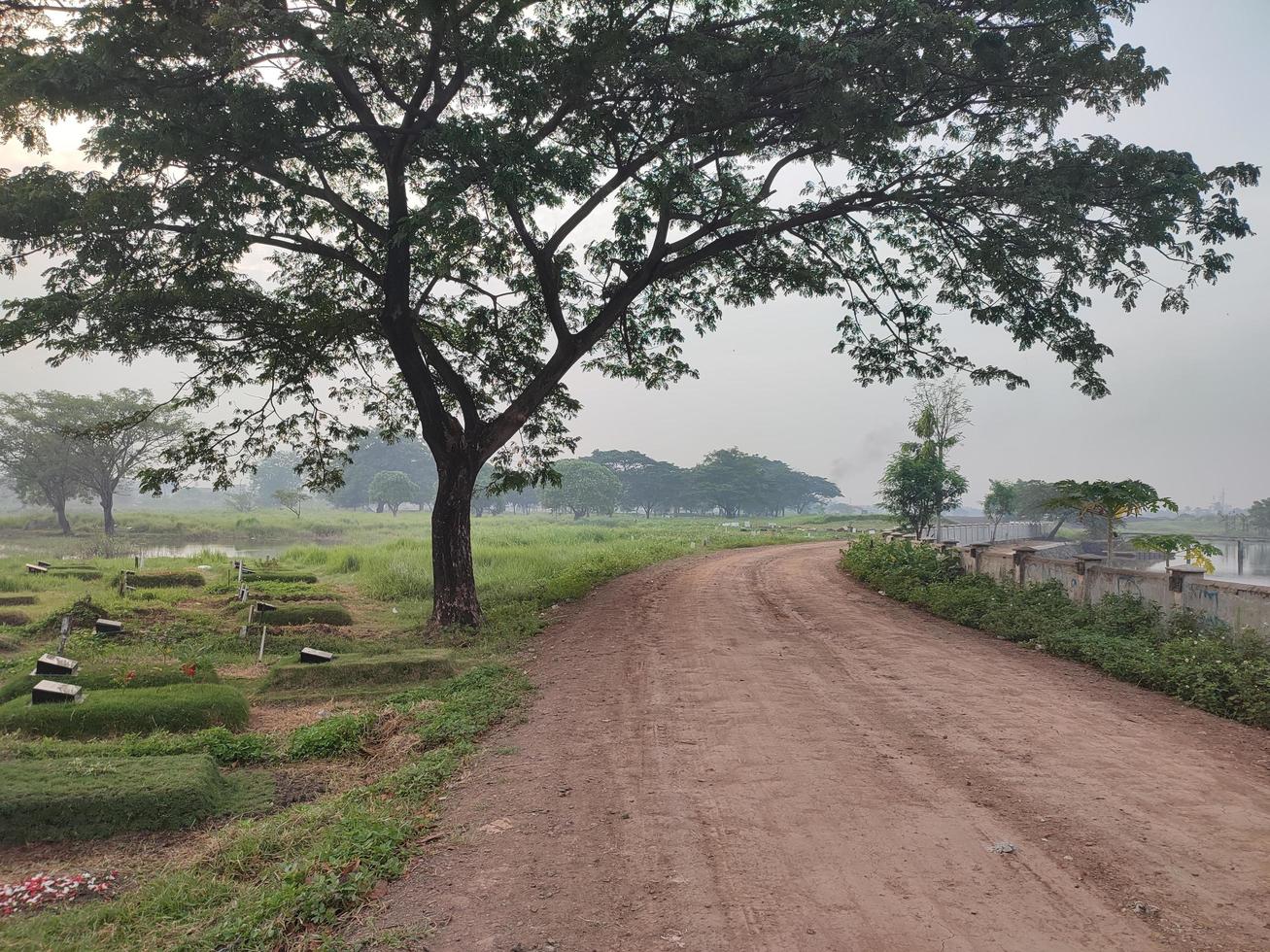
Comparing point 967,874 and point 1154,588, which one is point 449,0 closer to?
point 967,874

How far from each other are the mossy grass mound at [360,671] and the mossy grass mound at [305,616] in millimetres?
4489

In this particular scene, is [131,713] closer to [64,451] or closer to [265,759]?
[265,759]

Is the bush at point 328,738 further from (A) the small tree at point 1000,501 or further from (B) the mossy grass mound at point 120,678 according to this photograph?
(A) the small tree at point 1000,501

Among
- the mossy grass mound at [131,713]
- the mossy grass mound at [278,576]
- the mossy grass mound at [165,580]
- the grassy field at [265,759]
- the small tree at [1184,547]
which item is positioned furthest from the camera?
the mossy grass mound at [278,576]

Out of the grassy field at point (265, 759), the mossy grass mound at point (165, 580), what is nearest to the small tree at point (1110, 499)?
the grassy field at point (265, 759)

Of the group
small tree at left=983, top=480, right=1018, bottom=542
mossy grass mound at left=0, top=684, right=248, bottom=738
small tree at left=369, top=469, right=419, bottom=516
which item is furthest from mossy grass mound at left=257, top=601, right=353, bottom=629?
small tree at left=369, top=469, right=419, bottom=516

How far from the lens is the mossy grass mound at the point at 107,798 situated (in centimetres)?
453

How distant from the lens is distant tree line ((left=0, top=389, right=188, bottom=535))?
3994 centimetres

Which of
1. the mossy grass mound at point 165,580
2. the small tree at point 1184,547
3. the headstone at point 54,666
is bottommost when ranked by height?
the mossy grass mound at point 165,580

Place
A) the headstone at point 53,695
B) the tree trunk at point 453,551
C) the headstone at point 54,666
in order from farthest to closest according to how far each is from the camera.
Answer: the tree trunk at point 453,551
the headstone at point 54,666
the headstone at point 53,695

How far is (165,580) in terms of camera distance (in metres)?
18.5

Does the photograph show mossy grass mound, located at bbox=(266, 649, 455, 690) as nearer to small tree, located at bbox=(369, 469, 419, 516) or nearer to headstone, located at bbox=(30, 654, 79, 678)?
headstone, located at bbox=(30, 654, 79, 678)

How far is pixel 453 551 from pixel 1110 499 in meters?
10.7

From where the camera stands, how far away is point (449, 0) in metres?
9.08
